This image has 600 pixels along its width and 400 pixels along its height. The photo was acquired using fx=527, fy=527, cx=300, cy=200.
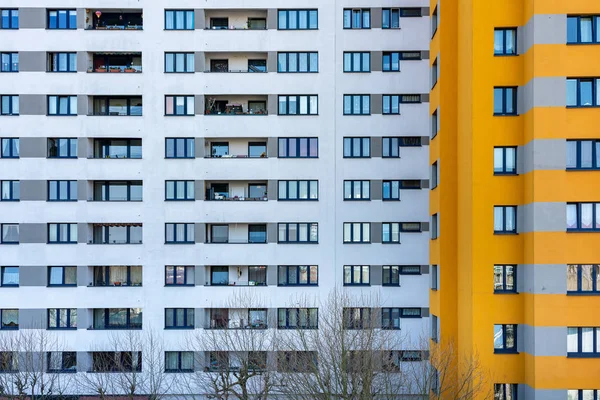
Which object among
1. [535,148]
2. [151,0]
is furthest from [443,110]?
[151,0]

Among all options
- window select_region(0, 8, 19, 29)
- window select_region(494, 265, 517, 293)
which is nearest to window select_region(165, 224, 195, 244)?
window select_region(0, 8, 19, 29)

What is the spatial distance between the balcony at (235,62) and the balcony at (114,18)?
5.25 metres

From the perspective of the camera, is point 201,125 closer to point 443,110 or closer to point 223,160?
point 223,160

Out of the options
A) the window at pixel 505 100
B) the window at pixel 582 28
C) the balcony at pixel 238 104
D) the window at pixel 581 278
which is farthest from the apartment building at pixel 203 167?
the window at pixel 581 278

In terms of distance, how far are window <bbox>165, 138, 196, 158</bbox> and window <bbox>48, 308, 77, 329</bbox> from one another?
12.0 m

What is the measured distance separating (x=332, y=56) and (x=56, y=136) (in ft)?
62.0

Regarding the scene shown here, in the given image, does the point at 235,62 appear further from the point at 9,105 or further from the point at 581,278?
the point at 581,278

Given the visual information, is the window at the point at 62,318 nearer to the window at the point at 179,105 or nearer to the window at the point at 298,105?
the window at the point at 179,105

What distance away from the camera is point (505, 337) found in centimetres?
2425

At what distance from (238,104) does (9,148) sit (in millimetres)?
15396

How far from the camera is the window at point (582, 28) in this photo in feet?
77.1

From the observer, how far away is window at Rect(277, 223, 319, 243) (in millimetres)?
34781

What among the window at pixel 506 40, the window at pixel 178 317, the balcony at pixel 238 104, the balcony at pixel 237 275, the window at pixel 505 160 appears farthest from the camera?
the balcony at pixel 238 104

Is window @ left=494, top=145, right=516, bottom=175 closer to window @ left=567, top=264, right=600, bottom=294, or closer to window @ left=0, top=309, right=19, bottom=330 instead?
window @ left=567, top=264, right=600, bottom=294
